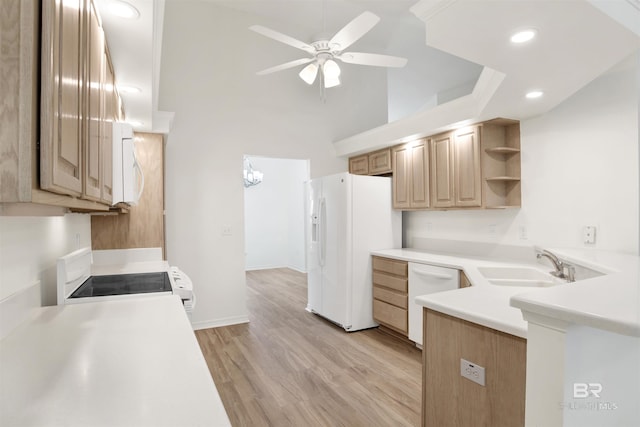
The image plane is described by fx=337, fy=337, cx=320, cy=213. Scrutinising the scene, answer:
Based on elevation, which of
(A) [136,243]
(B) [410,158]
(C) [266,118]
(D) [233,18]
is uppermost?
(D) [233,18]

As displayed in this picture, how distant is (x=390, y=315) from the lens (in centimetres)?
357

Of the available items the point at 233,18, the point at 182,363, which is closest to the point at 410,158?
the point at 233,18

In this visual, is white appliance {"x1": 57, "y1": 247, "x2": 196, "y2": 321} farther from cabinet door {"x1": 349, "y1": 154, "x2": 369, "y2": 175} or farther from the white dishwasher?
cabinet door {"x1": 349, "y1": 154, "x2": 369, "y2": 175}

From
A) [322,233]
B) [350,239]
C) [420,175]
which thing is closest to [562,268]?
[420,175]

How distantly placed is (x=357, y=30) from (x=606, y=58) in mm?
1461

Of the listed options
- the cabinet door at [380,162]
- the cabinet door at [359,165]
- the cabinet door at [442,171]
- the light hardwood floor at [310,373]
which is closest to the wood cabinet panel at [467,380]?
the light hardwood floor at [310,373]

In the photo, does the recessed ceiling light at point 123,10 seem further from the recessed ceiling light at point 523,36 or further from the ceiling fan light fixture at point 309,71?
the ceiling fan light fixture at point 309,71

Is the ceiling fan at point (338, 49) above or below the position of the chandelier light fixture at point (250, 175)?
above

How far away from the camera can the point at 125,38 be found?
150 cm

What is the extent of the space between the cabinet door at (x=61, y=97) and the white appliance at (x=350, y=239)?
119 inches

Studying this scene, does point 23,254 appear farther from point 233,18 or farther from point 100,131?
point 233,18

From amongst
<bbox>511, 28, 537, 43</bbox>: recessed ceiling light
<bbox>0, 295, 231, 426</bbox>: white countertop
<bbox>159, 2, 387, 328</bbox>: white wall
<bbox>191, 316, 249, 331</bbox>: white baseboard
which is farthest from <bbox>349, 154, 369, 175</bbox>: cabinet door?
<bbox>0, 295, 231, 426</bbox>: white countertop

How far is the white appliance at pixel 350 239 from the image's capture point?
376 cm

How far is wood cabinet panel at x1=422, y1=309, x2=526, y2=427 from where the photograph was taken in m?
1.18
